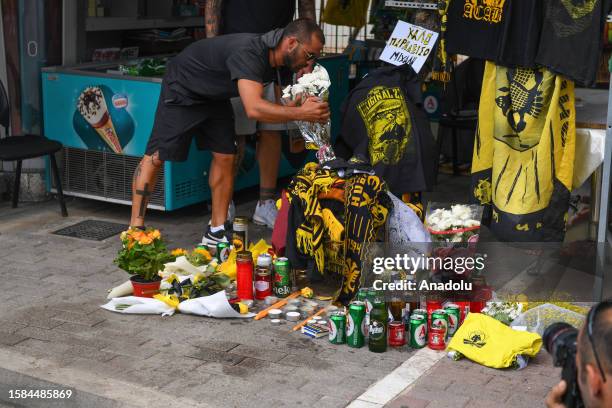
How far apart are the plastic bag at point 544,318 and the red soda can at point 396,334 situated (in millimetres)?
627

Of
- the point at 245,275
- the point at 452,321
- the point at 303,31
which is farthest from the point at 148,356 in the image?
the point at 303,31

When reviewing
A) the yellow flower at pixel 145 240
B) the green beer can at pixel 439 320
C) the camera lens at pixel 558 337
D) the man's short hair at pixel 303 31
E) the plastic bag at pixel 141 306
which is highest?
the man's short hair at pixel 303 31

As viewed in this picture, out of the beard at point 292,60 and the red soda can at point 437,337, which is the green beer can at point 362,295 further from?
the beard at point 292,60

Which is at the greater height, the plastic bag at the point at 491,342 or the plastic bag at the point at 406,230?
the plastic bag at the point at 406,230

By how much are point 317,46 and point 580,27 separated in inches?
64.0

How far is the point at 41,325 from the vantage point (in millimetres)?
5484

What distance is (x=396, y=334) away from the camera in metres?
5.23

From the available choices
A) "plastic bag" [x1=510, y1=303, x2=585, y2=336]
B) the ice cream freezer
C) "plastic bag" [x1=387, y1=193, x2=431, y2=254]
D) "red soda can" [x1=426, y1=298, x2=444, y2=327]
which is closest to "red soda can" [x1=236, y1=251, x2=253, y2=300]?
"plastic bag" [x1=387, y1=193, x2=431, y2=254]

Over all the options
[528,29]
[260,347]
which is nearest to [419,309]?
[260,347]

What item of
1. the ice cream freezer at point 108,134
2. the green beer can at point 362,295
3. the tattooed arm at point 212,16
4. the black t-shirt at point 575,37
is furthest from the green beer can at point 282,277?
the tattooed arm at point 212,16

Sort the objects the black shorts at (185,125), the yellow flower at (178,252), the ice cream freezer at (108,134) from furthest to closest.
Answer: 1. the ice cream freezer at (108,134)
2. the black shorts at (185,125)
3. the yellow flower at (178,252)

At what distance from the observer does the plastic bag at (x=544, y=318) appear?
534 centimetres

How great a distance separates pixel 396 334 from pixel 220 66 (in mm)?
2254

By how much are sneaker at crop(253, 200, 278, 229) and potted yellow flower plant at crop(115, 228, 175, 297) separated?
180cm
